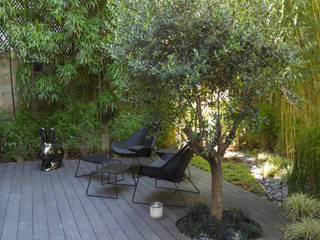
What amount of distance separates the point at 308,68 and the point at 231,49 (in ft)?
5.87

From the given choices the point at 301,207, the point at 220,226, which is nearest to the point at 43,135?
the point at 220,226

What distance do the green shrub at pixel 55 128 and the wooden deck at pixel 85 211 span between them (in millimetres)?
975

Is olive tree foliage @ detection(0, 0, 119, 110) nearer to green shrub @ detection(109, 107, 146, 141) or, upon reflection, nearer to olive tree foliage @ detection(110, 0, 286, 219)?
green shrub @ detection(109, 107, 146, 141)

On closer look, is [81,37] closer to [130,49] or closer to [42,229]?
[130,49]

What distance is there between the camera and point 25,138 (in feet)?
17.8

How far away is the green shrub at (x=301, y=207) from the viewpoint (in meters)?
2.90

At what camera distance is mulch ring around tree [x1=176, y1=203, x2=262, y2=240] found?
2.62 metres

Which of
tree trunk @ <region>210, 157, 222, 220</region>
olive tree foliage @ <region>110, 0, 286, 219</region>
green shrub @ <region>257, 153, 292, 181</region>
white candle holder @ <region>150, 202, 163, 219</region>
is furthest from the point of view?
green shrub @ <region>257, 153, 292, 181</region>

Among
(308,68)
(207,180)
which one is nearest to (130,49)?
(308,68)

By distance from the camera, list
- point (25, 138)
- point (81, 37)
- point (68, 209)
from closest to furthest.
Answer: point (68, 209)
point (81, 37)
point (25, 138)

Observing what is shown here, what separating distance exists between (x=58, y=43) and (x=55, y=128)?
1611mm

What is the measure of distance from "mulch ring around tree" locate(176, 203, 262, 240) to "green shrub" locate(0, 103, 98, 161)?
338 centimetres

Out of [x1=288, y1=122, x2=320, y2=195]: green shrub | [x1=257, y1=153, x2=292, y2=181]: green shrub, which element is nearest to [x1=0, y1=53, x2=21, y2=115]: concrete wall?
[x1=257, y1=153, x2=292, y2=181]: green shrub

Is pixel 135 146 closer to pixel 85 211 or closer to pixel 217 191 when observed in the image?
pixel 85 211
